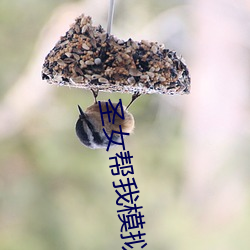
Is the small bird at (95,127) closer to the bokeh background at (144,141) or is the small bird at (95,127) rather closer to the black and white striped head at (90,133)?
the black and white striped head at (90,133)

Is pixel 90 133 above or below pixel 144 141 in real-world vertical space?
below

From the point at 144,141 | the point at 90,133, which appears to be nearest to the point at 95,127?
the point at 90,133

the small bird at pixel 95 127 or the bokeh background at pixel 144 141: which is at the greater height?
the bokeh background at pixel 144 141

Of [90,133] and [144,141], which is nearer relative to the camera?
[90,133]

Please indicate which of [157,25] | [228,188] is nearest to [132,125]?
[157,25]

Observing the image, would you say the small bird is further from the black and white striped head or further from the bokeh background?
the bokeh background

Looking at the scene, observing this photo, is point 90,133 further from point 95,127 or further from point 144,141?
point 144,141

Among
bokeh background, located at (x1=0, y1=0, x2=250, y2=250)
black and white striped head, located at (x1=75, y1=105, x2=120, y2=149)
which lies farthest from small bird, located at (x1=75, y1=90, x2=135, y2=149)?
bokeh background, located at (x1=0, y1=0, x2=250, y2=250)

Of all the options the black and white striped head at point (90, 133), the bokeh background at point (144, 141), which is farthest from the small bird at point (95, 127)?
the bokeh background at point (144, 141)
